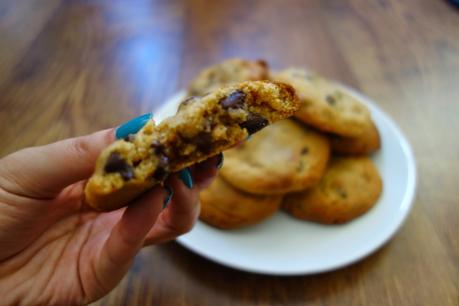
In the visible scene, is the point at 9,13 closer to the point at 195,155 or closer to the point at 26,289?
the point at 26,289

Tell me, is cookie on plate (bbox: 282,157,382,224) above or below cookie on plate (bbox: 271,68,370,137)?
below

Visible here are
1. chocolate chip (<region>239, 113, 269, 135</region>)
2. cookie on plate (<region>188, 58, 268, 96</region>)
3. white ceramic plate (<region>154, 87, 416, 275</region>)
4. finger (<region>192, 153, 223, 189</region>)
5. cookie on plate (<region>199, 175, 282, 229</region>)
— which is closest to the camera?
chocolate chip (<region>239, 113, 269, 135</region>)

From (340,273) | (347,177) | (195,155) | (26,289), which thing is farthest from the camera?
(347,177)

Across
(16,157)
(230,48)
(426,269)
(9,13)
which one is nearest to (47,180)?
(16,157)

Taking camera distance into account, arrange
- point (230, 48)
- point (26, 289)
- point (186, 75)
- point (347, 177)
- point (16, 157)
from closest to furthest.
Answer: point (16, 157), point (26, 289), point (347, 177), point (186, 75), point (230, 48)

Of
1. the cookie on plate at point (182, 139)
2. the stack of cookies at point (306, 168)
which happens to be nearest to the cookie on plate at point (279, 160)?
the stack of cookies at point (306, 168)

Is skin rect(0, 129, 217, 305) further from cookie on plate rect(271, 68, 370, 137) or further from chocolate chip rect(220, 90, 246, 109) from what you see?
cookie on plate rect(271, 68, 370, 137)

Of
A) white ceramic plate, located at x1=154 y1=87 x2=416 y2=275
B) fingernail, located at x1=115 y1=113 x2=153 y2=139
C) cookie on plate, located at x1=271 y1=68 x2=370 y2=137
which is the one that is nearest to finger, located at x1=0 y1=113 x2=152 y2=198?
fingernail, located at x1=115 y1=113 x2=153 y2=139
